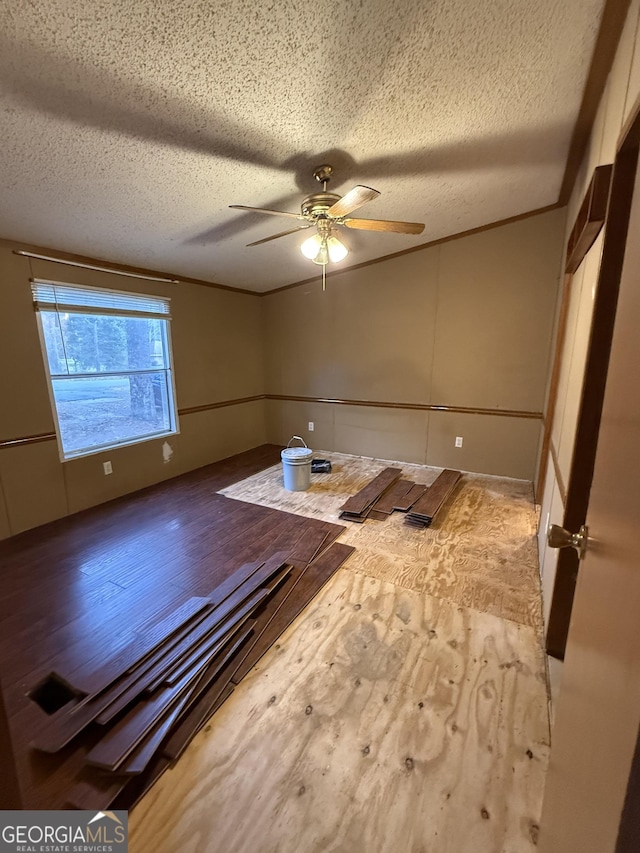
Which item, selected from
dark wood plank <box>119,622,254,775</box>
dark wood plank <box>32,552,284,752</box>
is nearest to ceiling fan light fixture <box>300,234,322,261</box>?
dark wood plank <box>32,552,284,752</box>

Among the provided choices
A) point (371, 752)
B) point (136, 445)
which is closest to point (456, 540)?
point (371, 752)

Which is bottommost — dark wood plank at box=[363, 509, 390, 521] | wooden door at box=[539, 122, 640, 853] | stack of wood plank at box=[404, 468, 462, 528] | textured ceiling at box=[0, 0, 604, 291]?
dark wood plank at box=[363, 509, 390, 521]

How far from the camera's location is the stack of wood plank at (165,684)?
1.32 meters

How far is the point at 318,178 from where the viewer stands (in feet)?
7.81

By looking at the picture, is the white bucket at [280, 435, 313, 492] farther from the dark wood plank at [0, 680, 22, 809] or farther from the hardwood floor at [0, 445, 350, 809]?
the dark wood plank at [0, 680, 22, 809]

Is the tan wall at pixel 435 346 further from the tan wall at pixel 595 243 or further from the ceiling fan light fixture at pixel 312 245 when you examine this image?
the ceiling fan light fixture at pixel 312 245

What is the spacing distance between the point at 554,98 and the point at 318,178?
1.34m

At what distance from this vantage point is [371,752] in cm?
139

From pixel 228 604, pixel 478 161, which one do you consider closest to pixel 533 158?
pixel 478 161

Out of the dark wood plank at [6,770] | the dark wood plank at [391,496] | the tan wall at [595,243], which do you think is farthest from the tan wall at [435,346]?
the dark wood plank at [6,770]

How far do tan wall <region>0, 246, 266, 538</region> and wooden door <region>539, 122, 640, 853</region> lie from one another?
148 inches

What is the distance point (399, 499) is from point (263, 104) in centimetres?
311

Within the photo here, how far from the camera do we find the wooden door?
0.46 m

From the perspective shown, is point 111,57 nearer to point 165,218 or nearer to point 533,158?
point 165,218
